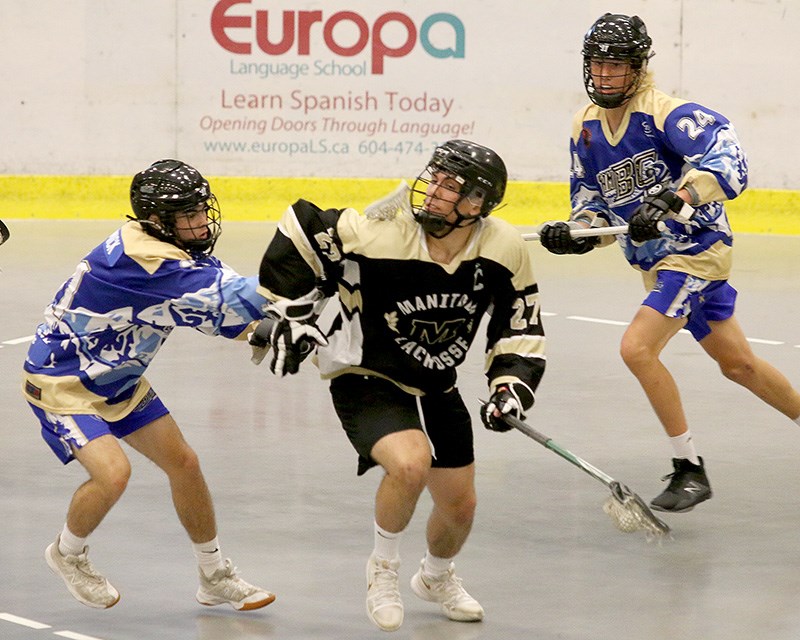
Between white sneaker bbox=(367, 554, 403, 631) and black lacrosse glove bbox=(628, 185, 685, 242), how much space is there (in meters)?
1.54

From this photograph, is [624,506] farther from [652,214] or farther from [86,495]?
[86,495]

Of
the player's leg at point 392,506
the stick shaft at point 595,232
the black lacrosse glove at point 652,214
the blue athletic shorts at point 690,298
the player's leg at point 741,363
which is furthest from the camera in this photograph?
the player's leg at point 741,363

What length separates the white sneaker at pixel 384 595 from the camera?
13.2 ft

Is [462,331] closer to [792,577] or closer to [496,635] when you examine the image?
[496,635]

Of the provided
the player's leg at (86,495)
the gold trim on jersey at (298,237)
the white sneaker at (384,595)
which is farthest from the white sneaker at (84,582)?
the gold trim on jersey at (298,237)

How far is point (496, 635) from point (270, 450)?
1.99m

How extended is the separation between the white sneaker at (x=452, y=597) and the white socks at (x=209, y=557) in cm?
54

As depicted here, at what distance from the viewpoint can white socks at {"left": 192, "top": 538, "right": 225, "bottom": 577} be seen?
429 cm

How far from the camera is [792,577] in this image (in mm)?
4656

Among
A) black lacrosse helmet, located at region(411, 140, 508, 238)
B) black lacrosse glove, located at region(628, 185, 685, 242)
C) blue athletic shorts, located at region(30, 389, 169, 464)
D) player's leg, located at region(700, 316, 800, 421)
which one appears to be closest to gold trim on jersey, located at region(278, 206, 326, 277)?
black lacrosse helmet, located at region(411, 140, 508, 238)

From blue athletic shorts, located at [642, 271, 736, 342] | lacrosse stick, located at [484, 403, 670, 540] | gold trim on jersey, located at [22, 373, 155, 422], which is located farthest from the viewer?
blue athletic shorts, located at [642, 271, 736, 342]

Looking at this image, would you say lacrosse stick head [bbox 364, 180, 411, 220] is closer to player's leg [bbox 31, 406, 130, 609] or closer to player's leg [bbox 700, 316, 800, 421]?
player's leg [bbox 31, 406, 130, 609]

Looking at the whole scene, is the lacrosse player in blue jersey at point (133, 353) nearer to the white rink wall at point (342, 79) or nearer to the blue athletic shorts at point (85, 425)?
the blue athletic shorts at point (85, 425)

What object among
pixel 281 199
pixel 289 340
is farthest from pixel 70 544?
pixel 281 199
